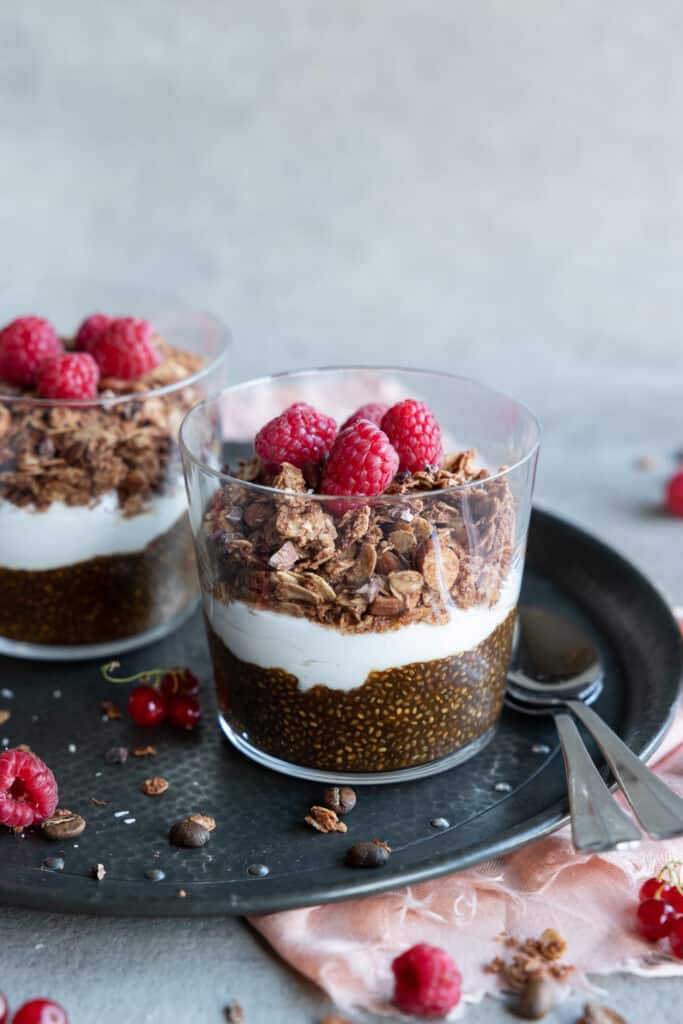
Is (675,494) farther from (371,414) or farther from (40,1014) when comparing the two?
(40,1014)

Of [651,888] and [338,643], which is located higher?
[338,643]

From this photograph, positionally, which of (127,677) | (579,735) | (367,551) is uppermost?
(367,551)

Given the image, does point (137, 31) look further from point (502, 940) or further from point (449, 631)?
point (502, 940)

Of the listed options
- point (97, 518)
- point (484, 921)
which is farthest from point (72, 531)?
point (484, 921)

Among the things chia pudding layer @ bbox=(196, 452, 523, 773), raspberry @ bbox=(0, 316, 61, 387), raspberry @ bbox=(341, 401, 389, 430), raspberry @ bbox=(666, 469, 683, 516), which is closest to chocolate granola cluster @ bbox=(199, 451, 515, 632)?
chia pudding layer @ bbox=(196, 452, 523, 773)

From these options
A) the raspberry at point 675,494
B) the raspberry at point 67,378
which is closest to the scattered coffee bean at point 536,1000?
the raspberry at point 67,378

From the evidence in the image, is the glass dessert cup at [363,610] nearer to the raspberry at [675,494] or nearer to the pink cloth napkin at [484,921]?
the pink cloth napkin at [484,921]

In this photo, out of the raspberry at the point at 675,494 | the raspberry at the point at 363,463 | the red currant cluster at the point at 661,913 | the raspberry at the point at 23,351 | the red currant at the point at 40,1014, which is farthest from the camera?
the raspberry at the point at 675,494
